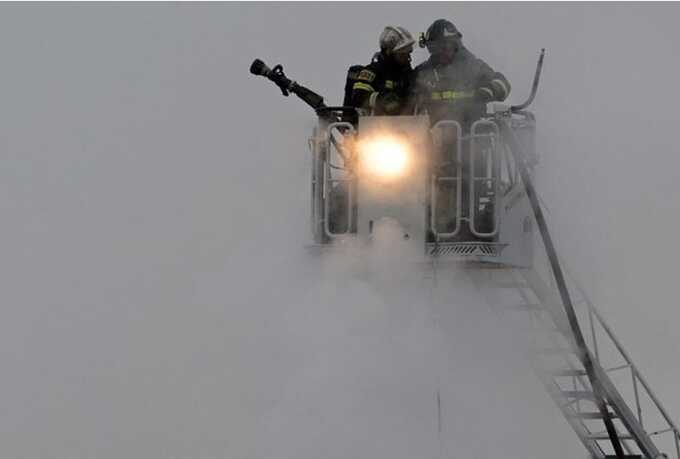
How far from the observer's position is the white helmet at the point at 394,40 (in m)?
7.13

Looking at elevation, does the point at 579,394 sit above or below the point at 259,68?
below

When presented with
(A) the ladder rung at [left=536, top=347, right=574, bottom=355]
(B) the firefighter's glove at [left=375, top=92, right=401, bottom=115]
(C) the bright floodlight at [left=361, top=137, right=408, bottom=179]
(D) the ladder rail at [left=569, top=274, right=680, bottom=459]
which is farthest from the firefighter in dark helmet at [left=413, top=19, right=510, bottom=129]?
(D) the ladder rail at [left=569, top=274, right=680, bottom=459]

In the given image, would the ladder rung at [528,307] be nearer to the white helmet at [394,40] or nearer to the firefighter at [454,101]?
the firefighter at [454,101]

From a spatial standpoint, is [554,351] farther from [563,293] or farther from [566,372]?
[563,293]

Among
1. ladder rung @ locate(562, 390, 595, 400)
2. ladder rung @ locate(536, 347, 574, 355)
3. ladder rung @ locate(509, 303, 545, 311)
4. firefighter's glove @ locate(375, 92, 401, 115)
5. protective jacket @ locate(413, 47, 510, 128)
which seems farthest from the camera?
ladder rung @ locate(562, 390, 595, 400)

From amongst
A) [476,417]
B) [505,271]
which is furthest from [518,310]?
[476,417]

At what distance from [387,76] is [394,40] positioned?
0.81 ft

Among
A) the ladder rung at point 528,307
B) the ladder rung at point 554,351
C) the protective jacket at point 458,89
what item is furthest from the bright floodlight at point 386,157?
the ladder rung at point 554,351

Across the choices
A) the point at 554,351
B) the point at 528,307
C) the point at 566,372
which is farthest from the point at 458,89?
the point at 566,372

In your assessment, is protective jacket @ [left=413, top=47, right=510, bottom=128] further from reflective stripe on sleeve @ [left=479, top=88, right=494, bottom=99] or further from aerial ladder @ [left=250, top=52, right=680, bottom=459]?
aerial ladder @ [left=250, top=52, right=680, bottom=459]

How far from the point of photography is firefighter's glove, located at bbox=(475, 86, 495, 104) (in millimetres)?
6949

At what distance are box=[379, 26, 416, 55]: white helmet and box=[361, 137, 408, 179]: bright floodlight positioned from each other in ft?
2.73

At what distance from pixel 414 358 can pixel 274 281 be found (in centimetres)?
140

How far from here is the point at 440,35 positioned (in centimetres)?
707
